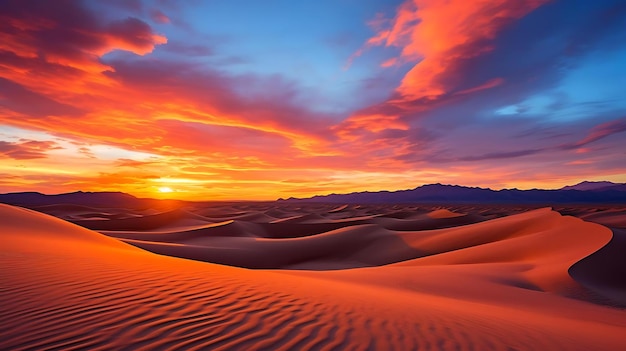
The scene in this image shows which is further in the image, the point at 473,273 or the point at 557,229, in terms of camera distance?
the point at 557,229

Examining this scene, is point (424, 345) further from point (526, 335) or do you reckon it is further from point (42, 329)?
point (42, 329)

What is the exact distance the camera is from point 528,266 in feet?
37.1

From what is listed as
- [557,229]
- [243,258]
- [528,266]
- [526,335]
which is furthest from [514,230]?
[526,335]

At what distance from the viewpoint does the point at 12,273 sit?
15.7 ft

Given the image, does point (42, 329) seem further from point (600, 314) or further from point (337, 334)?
point (600, 314)

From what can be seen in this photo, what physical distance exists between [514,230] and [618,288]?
41.1 ft

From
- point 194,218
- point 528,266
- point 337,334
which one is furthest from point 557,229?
point 194,218

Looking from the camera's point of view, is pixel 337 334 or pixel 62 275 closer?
pixel 337 334

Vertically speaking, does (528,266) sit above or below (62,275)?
below

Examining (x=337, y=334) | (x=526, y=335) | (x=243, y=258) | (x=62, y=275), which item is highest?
(x=62, y=275)

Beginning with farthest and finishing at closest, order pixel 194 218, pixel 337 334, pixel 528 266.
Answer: pixel 194 218, pixel 528 266, pixel 337 334

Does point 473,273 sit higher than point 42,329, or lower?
lower

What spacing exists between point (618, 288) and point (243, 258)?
14412mm

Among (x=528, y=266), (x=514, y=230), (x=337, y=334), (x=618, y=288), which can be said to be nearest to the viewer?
(x=337, y=334)
